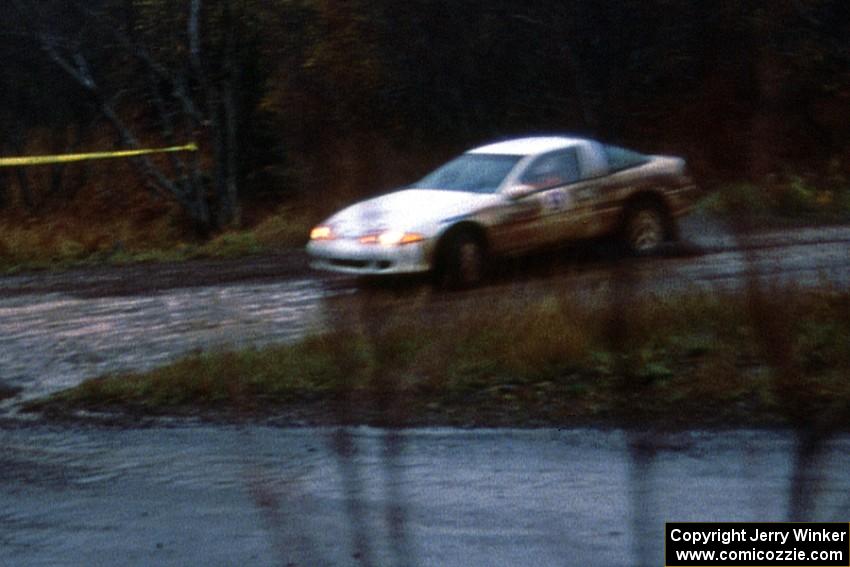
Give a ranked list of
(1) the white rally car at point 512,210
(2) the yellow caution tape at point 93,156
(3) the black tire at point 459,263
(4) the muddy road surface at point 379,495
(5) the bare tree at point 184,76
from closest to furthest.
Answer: (4) the muddy road surface at point 379,495 < (1) the white rally car at point 512,210 < (3) the black tire at point 459,263 < (5) the bare tree at point 184,76 < (2) the yellow caution tape at point 93,156

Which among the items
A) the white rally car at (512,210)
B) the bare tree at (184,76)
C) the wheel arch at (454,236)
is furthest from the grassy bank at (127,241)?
the wheel arch at (454,236)

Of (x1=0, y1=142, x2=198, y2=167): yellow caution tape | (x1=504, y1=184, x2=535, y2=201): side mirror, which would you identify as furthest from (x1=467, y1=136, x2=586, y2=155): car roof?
(x1=0, y1=142, x2=198, y2=167): yellow caution tape

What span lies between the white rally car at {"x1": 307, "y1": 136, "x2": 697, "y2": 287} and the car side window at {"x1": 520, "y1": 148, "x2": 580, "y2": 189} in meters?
0.01

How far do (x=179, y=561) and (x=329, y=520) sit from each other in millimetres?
747

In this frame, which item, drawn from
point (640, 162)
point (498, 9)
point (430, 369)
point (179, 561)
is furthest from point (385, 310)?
point (498, 9)

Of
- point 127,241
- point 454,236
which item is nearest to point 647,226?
point 454,236

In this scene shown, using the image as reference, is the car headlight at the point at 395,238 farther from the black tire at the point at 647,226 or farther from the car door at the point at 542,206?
the black tire at the point at 647,226

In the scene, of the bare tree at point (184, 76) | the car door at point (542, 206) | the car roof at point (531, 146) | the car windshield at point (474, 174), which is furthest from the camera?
the bare tree at point (184, 76)

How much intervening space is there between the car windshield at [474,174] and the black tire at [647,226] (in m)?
1.41

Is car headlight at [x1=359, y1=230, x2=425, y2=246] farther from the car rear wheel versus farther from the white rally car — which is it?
the car rear wheel

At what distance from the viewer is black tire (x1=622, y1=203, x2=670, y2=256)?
14742mm

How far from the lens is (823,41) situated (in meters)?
22.3

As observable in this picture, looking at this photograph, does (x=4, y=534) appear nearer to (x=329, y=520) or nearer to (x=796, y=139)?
(x=329, y=520)

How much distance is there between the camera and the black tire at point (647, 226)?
580 inches
